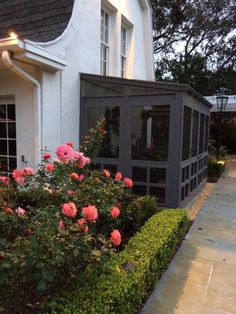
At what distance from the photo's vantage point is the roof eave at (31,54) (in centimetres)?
443

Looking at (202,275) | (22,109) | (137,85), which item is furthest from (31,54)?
(202,275)

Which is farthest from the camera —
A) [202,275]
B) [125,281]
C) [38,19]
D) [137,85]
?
[137,85]

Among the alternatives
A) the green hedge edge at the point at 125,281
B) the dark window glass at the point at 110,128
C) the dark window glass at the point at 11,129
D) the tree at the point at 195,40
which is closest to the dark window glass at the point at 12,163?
the dark window glass at the point at 11,129

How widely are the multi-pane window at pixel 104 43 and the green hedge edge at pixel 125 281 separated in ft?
17.3

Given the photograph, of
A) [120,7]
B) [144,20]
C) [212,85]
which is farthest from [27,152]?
[212,85]

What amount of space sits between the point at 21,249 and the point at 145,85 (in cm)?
444

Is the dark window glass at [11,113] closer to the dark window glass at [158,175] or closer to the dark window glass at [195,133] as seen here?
the dark window glass at [158,175]

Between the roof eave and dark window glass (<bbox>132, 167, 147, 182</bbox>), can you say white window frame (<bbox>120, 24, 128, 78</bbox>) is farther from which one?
dark window glass (<bbox>132, 167, 147, 182</bbox>)

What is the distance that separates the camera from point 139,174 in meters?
6.13

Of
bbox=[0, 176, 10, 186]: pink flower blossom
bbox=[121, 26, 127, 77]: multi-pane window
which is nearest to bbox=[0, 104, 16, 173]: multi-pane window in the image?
bbox=[0, 176, 10, 186]: pink flower blossom

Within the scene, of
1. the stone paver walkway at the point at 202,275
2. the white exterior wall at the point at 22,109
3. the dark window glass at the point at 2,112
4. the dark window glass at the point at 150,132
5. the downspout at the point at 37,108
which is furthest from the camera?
the dark window glass at the point at 2,112

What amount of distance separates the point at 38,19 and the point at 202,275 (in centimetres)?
534

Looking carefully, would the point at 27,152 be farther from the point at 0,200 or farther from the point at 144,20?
the point at 144,20

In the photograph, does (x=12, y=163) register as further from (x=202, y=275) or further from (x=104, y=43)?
(x=202, y=275)
